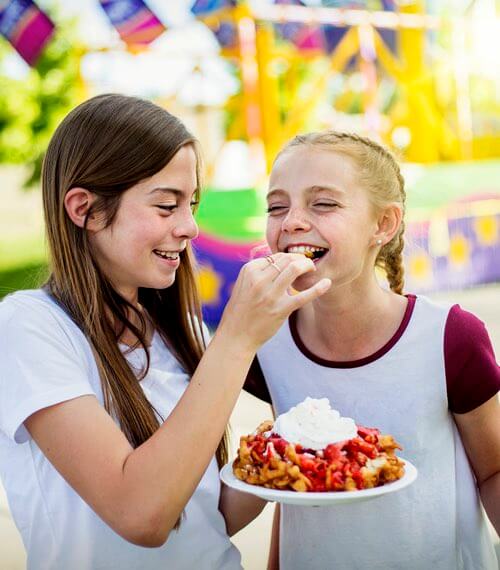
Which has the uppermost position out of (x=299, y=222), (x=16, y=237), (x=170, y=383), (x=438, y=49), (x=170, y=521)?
(x=438, y=49)

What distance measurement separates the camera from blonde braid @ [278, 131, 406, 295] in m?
2.28

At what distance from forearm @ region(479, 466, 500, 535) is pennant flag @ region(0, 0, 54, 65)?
384 inches

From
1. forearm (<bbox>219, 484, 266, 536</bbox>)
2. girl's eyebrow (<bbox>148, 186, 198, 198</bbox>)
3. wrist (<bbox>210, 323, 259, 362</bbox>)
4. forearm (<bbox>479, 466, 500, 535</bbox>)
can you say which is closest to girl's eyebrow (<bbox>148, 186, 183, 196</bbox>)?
girl's eyebrow (<bbox>148, 186, 198, 198</bbox>)

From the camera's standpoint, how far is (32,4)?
10.6 m

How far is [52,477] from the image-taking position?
183 centimetres

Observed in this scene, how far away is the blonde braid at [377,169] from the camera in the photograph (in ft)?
7.48

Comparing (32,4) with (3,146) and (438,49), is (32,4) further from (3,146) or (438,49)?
(3,146)

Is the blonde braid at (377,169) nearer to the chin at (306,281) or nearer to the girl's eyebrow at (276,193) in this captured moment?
the girl's eyebrow at (276,193)

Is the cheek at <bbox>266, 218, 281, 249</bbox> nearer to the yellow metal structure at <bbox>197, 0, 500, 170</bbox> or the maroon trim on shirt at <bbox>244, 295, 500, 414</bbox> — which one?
the maroon trim on shirt at <bbox>244, 295, 500, 414</bbox>

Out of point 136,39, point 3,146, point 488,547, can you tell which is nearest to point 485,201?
point 136,39

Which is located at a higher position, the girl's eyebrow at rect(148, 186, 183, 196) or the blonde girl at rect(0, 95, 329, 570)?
the girl's eyebrow at rect(148, 186, 183, 196)

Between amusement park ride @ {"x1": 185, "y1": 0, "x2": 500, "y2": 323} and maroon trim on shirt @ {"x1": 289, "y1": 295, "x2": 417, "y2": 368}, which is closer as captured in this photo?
maroon trim on shirt @ {"x1": 289, "y1": 295, "x2": 417, "y2": 368}

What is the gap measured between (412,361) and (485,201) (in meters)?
9.49

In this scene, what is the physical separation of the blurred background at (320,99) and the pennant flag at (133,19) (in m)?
0.01
